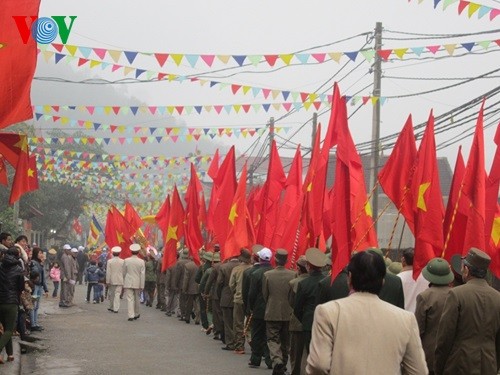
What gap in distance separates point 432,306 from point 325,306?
13.8ft

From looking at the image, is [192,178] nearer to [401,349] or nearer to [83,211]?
[401,349]

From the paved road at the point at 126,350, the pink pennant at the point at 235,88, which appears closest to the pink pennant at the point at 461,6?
the paved road at the point at 126,350

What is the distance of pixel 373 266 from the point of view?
5336 millimetres

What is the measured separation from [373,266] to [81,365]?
1023 cm

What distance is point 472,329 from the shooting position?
8000mm

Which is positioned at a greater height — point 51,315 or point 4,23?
point 4,23

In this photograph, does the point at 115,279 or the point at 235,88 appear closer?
the point at 235,88

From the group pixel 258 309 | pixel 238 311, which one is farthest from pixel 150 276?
pixel 258 309

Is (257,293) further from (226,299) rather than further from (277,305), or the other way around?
(226,299)

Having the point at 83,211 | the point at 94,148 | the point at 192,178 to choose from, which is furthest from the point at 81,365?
the point at 94,148

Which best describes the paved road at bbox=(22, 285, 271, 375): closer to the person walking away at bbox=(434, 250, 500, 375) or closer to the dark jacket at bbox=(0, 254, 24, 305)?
the dark jacket at bbox=(0, 254, 24, 305)

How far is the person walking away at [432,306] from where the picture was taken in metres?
9.16

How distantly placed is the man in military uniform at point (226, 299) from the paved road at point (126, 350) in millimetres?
301

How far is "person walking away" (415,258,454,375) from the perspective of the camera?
9.16 metres
